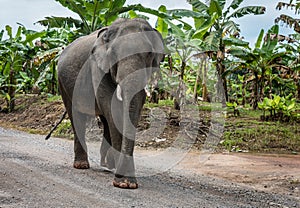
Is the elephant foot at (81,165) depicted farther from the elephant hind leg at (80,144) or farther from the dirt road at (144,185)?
the dirt road at (144,185)

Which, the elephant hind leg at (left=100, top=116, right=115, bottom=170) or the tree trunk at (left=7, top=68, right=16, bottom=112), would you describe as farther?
the tree trunk at (left=7, top=68, right=16, bottom=112)

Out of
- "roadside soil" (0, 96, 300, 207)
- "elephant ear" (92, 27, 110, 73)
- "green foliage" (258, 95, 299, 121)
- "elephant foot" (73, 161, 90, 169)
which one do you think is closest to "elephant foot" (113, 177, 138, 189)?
"roadside soil" (0, 96, 300, 207)

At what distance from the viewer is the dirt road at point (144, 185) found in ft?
Answer: 15.0

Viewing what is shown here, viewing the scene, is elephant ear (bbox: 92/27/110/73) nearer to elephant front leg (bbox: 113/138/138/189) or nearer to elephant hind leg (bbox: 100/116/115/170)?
elephant front leg (bbox: 113/138/138/189)

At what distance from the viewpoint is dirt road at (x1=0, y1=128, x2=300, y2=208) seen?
15.0 feet

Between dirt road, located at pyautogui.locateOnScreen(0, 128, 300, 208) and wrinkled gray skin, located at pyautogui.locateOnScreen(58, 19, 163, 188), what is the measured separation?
A: 43 cm

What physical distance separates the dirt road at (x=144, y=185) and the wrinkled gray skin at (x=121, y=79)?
1.39 feet

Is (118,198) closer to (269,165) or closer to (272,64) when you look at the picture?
(269,165)

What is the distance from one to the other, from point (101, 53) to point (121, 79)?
0.70 meters

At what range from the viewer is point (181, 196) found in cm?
502

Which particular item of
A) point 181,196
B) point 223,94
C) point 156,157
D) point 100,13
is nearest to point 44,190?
point 181,196

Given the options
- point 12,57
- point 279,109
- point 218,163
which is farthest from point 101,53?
point 12,57

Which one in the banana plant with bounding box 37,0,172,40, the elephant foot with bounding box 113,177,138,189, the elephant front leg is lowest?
the elephant foot with bounding box 113,177,138,189

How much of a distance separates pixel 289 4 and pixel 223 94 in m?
3.95
